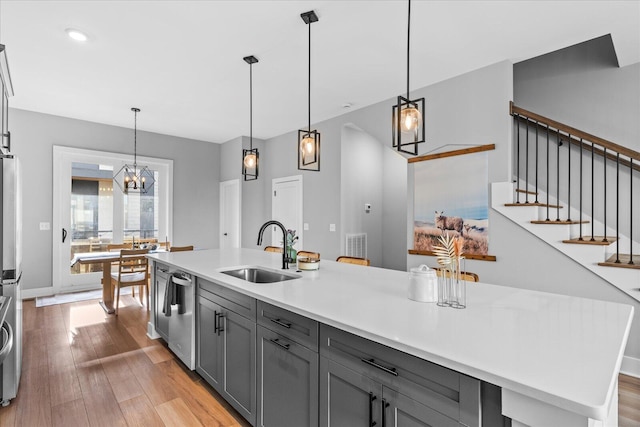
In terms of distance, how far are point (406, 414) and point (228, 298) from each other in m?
1.32

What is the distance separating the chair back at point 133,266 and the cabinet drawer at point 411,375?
357 cm

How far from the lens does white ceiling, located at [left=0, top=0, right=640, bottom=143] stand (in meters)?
2.55

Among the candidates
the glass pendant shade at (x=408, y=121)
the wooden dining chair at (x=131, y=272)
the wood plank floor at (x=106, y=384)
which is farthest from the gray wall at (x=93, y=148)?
the glass pendant shade at (x=408, y=121)

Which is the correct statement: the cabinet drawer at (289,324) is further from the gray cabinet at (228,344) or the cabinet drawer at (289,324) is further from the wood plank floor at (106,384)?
the wood plank floor at (106,384)

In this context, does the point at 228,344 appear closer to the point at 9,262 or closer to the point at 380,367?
the point at 380,367

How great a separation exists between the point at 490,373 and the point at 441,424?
0.29m

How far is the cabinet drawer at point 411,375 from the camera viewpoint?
0.97 meters

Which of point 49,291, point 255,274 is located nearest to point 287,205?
point 255,274

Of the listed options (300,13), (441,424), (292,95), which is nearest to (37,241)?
(292,95)

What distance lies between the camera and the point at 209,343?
2.34 metres

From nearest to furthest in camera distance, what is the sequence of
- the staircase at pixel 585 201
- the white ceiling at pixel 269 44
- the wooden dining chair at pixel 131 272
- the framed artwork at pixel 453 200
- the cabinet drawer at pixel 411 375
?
the cabinet drawer at pixel 411 375 < the white ceiling at pixel 269 44 < the staircase at pixel 585 201 < the framed artwork at pixel 453 200 < the wooden dining chair at pixel 131 272

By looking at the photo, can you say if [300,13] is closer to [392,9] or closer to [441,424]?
[392,9]

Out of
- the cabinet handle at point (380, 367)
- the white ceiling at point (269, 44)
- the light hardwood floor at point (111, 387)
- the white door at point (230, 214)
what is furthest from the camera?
the white door at point (230, 214)

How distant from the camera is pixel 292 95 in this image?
4395 mm
